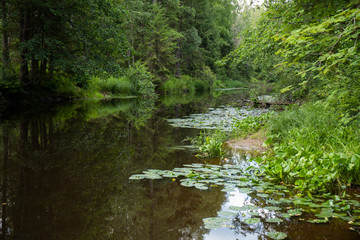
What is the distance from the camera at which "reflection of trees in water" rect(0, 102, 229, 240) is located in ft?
9.17

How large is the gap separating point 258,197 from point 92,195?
7.21 feet

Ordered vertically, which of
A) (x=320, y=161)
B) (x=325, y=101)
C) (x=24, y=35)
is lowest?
(x=320, y=161)

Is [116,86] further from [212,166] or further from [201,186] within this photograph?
[201,186]

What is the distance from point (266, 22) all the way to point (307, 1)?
4.62m

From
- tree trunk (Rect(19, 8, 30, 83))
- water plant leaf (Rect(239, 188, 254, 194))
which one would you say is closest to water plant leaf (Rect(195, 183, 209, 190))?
water plant leaf (Rect(239, 188, 254, 194))

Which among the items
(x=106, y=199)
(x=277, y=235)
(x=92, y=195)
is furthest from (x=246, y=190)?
(x=92, y=195)

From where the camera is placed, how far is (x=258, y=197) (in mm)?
3592

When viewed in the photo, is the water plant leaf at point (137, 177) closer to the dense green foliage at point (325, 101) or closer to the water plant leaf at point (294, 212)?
the dense green foliage at point (325, 101)

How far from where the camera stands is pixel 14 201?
3.30 meters

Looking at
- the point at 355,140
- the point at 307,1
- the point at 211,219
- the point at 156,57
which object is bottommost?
the point at 211,219

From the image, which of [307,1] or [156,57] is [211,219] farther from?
[156,57]

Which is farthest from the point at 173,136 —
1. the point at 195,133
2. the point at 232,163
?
the point at 232,163

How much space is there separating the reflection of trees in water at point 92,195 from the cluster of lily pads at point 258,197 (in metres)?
0.23

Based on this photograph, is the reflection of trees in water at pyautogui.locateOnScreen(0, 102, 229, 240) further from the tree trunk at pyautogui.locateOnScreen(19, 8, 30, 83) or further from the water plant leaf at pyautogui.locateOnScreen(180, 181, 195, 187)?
the tree trunk at pyautogui.locateOnScreen(19, 8, 30, 83)
